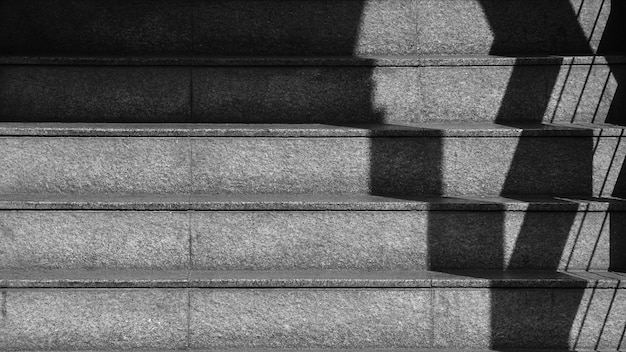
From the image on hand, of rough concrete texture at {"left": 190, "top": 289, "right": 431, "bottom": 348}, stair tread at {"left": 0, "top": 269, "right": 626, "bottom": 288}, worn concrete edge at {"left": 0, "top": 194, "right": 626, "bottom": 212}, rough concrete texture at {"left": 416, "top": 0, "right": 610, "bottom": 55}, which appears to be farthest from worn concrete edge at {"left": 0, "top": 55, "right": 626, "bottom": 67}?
rough concrete texture at {"left": 190, "top": 289, "right": 431, "bottom": 348}

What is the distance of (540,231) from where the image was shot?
12.9 feet

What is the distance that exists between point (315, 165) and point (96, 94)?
1.02 m

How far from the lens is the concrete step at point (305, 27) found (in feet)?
15.0

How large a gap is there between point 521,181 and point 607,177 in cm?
35

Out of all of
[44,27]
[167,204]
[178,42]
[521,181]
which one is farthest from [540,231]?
[44,27]

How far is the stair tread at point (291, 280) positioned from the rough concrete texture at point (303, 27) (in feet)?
3.98

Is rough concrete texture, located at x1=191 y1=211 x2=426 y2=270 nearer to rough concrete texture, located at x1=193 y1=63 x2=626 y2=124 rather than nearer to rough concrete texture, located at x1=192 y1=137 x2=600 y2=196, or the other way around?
rough concrete texture, located at x1=192 y1=137 x2=600 y2=196

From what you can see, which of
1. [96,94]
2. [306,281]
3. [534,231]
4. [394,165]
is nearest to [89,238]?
[96,94]

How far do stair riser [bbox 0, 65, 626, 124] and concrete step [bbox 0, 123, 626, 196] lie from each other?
235mm

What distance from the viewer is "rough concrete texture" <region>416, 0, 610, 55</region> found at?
15.0 ft

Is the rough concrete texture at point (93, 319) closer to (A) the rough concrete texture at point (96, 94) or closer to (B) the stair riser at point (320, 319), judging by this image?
(B) the stair riser at point (320, 319)

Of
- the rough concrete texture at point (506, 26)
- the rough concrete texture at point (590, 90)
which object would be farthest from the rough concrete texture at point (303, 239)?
the rough concrete texture at point (506, 26)

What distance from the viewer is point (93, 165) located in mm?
4055

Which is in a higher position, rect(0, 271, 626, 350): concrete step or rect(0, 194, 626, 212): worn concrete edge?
rect(0, 194, 626, 212): worn concrete edge
